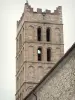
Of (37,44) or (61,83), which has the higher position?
(37,44)

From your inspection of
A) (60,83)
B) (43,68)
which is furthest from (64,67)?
(43,68)

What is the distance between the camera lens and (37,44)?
51375mm

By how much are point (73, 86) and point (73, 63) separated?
3.96 feet

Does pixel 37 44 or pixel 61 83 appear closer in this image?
pixel 61 83

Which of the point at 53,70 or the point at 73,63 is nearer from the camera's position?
the point at 73,63

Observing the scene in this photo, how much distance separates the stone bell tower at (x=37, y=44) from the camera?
1984 inches

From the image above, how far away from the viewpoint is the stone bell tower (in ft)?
165

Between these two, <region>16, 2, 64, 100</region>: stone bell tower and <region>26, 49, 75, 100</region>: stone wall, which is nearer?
<region>26, 49, 75, 100</region>: stone wall

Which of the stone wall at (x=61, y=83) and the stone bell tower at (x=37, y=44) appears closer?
the stone wall at (x=61, y=83)

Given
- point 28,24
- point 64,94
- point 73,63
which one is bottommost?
point 64,94

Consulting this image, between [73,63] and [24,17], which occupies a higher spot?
[24,17]

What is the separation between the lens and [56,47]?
51781 mm

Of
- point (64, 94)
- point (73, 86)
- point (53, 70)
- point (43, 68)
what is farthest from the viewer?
point (43, 68)

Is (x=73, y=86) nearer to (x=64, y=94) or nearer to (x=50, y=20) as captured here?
(x=64, y=94)
